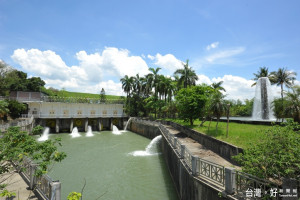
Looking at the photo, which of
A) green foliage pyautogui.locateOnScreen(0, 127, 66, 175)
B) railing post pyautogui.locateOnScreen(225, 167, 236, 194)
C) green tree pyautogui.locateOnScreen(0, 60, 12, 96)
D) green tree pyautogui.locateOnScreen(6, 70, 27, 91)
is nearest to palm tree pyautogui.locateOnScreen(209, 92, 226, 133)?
railing post pyautogui.locateOnScreen(225, 167, 236, 194)

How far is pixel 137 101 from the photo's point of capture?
150 ft

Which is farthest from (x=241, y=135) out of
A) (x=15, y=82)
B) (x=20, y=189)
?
(x=15, y=82)

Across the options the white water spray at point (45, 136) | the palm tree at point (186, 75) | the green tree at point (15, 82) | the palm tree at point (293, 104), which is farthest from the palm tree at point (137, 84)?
the palm tree at point (293, 104)

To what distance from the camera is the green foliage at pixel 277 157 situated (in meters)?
5.16

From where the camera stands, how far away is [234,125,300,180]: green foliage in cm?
516

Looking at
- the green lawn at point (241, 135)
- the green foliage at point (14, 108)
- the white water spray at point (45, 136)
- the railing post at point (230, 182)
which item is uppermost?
the green foliage at point (14, 108)

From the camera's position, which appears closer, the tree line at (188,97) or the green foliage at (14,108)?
the tree line at (188,97)

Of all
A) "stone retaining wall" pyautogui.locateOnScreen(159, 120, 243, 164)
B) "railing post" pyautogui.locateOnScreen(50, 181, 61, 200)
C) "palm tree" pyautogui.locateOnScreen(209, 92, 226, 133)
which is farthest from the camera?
"palm tree" pyautogui.locateOnScreen(209, 92, 226, 133)

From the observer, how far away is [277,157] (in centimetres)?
550

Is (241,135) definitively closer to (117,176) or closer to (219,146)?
(219,146)

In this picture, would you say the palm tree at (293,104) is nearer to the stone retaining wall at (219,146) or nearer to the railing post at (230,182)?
the stone retaining wall at (219,146)

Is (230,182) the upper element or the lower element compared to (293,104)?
lower

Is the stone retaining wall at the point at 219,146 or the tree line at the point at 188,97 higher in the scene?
the tree line at the point at 188,97

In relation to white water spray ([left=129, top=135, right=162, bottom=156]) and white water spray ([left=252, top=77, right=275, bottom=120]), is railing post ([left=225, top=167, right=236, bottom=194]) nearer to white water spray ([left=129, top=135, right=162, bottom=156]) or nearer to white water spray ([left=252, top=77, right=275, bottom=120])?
white water spray ([left=129, top=135, right=162, bottom=156])
